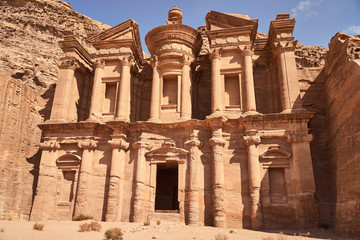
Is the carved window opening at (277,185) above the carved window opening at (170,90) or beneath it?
beneath

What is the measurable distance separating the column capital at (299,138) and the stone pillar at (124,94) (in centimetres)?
914

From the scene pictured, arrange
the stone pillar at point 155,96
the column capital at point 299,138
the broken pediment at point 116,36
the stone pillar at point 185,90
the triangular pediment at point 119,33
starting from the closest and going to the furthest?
the column capital at point 299,138 < the stone pillar at point 185,90 < the stone pillar at point 155,96 < the broken pediment at point 116,36 < the triangular pediment at point 119,33

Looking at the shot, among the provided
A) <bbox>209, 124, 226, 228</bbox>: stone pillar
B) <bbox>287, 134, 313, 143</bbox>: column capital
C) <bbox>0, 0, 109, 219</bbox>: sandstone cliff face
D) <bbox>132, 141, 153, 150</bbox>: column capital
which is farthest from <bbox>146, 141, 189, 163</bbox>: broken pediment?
<bbox>0, 0, 109, 219</bbox>: sandstone cliff face

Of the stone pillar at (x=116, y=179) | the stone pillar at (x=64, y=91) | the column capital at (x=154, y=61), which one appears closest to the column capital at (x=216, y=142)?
the stone pillar at (x=116, y=179)

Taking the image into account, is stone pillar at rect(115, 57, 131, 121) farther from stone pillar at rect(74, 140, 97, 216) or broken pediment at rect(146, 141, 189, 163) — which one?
broken pediment at rect(146, 141, 189, 163)

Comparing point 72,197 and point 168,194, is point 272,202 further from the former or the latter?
point 72,197

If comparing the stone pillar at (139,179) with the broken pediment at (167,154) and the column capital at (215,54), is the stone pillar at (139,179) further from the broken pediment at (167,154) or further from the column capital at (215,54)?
the column capital at (215,54)

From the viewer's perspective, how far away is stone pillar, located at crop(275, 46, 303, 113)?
54.2 feet

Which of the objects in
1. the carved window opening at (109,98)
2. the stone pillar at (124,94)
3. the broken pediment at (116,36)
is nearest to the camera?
the stone pillar at (124,94)

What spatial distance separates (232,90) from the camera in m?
18.5

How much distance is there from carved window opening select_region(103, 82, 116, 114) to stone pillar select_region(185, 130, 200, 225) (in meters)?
5.90

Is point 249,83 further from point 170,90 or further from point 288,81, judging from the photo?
point 170,90

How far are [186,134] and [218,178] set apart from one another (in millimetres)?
3144

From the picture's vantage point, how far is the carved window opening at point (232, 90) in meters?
18.2
